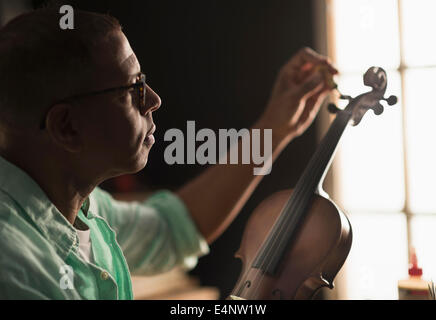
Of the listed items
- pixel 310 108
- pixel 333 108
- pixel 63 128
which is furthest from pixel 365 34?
pixel 63 128

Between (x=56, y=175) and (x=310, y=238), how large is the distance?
28cm

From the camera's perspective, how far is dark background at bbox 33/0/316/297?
1.56 metres

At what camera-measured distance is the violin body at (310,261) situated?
1.91 ft

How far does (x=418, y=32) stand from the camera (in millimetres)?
1196

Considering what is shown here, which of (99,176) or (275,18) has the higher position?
(275,18)

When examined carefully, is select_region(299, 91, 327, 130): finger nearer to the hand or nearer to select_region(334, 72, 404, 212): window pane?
the hand

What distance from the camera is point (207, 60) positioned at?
65.4 inches

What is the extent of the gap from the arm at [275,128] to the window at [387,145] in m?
0.44

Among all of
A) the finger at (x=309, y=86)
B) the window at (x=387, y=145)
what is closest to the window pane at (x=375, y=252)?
the window at (x=387, y=145)

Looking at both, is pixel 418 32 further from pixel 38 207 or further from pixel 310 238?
pixel 38 207

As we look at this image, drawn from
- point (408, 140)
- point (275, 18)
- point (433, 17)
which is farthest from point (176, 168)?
point (433, 17)
